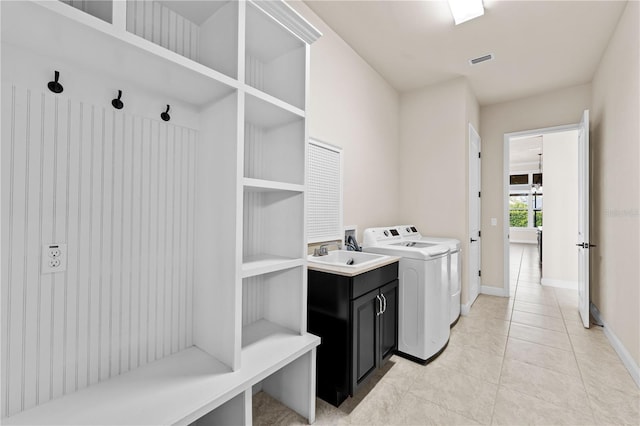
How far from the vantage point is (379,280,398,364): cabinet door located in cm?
204

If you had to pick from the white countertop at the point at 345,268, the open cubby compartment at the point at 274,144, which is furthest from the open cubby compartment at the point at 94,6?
the white countertop at the point at 345,268

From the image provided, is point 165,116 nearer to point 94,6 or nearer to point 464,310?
point 94,6

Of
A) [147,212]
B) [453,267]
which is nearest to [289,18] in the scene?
[147,212]

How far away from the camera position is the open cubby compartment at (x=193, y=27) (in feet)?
4.22

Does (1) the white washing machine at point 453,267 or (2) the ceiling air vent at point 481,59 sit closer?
(1) the white washing machine at point 453,267

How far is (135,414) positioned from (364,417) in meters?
1.24

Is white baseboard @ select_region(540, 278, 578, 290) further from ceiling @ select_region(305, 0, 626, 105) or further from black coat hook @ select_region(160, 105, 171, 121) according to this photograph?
black coat hook @ select_region(160, 105, 171, 121)

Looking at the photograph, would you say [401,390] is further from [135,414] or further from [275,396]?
[135,414]

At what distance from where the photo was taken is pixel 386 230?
116 inches

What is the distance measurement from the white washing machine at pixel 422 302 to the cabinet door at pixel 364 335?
49 centimetres

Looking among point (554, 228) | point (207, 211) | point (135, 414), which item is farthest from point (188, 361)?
point (554, 228)

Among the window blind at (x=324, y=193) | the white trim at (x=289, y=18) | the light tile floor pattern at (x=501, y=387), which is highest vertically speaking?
the white trim at (x=289, y=18)

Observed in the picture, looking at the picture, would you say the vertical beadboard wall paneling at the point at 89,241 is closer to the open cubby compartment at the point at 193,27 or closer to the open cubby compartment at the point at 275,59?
the open cubby compartment at the point at 193,27

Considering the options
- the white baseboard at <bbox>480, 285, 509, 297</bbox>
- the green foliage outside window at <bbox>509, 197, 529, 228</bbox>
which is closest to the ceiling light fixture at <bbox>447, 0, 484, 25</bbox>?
the white baseboard at <bbox>480, 285, 509, 297</bbox>
